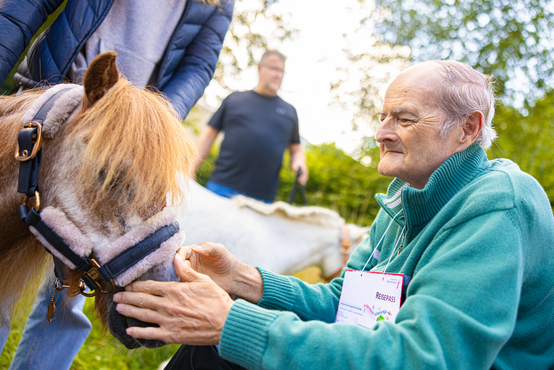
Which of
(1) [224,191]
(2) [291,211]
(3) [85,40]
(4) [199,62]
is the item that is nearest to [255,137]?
(1) [224,191]

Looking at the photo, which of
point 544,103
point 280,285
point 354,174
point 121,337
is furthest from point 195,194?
point 544,103

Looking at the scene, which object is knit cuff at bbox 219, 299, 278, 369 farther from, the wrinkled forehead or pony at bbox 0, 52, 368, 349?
the wrinkled forehead

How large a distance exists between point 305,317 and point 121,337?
0.71 m

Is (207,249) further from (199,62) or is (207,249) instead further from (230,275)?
(199,62)

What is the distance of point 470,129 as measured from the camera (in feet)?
4.71

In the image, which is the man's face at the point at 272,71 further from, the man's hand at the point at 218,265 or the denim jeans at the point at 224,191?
the man's hand at the point at 218,265

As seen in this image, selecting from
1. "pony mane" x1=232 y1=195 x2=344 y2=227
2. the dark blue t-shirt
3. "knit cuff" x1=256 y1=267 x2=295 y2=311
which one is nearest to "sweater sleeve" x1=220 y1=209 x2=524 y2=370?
"knit cuff" x1=256 y1=267 x2=295 y2=311

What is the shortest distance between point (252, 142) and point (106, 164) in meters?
2.65

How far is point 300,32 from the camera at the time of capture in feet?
27.0

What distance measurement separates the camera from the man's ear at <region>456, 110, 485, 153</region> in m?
1.42

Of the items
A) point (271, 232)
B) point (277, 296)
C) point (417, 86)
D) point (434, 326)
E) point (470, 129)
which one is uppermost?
point (417, 86)

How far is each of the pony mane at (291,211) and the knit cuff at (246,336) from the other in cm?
232

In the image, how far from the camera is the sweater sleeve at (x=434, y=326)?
36.8 inches

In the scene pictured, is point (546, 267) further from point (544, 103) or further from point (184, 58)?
point (544, 103)
